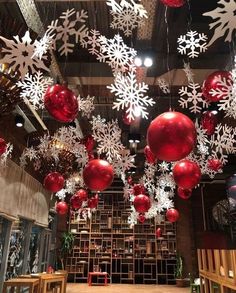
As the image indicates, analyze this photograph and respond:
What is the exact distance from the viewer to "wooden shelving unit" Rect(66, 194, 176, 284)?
39.0ft

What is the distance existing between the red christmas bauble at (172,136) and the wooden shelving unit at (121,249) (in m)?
11.3

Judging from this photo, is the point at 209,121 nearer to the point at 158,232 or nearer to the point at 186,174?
the point at 186,174

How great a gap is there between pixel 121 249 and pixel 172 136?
11450 mm

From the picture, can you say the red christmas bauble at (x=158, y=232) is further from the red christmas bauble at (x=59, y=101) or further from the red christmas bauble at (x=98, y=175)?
the red christmas bauble at (x=59, y=101)

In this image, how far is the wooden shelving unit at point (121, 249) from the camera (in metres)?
11.9

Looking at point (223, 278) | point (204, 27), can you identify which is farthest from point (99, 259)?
point (204, 27)

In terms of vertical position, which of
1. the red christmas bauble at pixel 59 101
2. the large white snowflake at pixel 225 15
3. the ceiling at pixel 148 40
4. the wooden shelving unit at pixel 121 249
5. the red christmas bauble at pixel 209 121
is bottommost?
the wooden shelving unit at pixel 121 249

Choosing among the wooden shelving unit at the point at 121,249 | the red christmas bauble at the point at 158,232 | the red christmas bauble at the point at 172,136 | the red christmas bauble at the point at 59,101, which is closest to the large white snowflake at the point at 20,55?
the red christmas bauble at the point at 59,101

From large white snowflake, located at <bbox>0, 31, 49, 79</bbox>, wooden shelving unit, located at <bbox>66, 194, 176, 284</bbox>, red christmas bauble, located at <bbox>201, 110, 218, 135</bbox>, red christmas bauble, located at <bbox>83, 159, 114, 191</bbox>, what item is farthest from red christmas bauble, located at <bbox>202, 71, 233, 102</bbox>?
wooden shelving unit, located at <bbox>66, 194, 176, 284</bbox>

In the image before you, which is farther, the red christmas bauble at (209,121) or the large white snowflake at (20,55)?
the red christmas bauble at (209,121)

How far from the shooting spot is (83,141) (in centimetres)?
464

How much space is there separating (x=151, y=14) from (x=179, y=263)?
10390 millimetres

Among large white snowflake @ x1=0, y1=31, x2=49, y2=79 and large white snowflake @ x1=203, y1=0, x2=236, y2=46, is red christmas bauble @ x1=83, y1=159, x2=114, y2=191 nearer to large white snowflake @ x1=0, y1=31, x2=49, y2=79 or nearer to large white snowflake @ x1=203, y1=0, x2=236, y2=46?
large white snowflake @ x1=0, y1=31, x2=49, y2=79

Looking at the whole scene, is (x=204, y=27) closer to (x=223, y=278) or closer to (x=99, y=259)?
(x=223, y=278)
